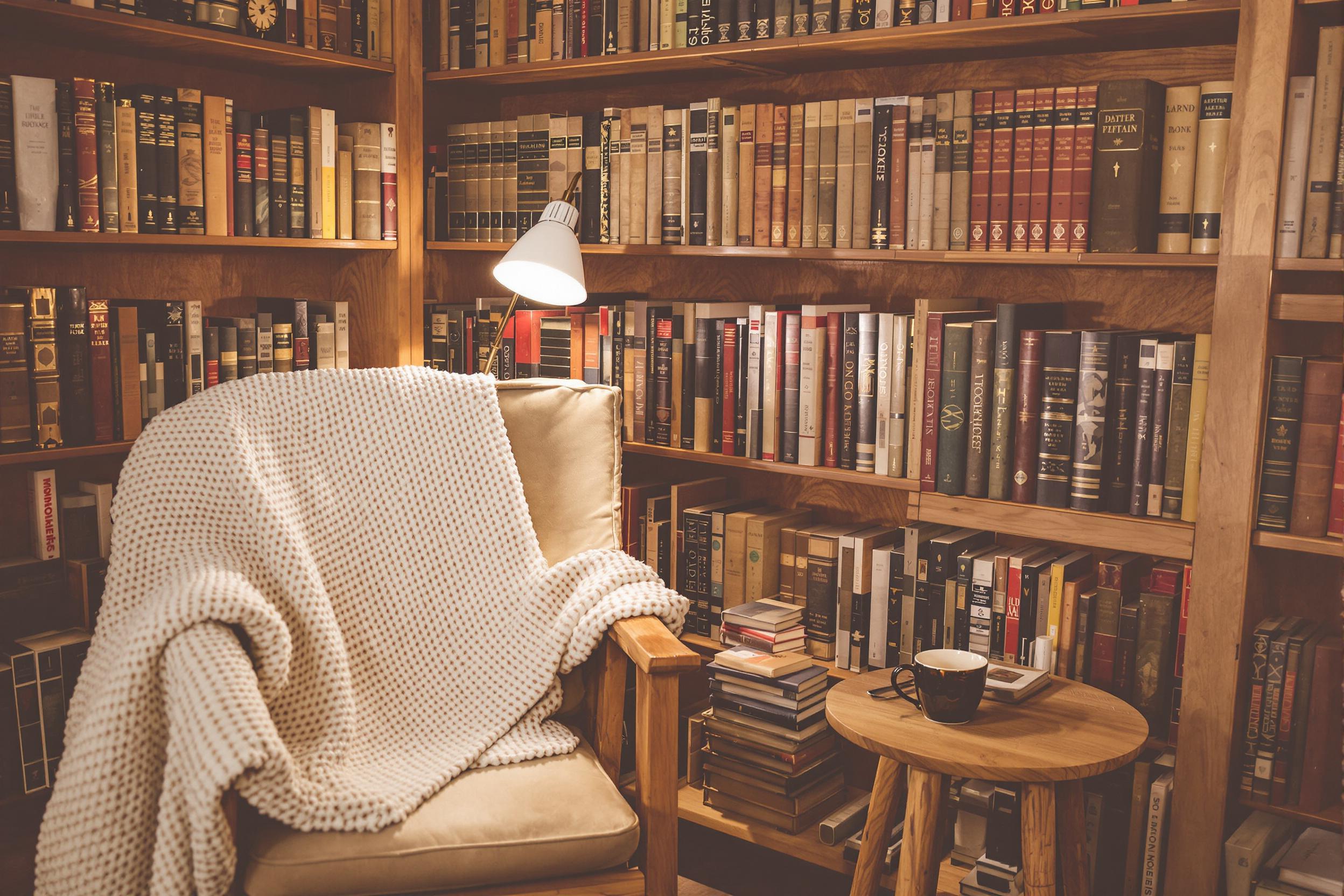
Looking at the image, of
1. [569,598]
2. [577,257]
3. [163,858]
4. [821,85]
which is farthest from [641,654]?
[821,85]

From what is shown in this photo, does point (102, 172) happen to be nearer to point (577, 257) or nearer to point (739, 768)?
point (577, 257)

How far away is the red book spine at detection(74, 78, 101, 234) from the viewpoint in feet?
6.61

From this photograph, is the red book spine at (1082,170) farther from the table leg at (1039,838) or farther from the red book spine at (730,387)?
the table leg at (1039,838)

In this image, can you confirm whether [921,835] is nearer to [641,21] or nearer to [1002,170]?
[1002,170]

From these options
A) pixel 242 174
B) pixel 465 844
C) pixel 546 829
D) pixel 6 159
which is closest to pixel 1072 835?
pixel 546 829

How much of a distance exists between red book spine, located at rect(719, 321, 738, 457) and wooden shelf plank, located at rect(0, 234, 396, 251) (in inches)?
32.3

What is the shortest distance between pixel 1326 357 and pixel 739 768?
120 cm

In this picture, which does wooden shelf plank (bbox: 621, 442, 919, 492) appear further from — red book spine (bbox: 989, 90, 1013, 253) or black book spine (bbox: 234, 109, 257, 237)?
black book spine (bbox: 234, 109, 257, 237)

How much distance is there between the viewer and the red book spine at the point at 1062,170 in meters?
1.79

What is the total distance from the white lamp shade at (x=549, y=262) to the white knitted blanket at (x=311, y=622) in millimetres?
218

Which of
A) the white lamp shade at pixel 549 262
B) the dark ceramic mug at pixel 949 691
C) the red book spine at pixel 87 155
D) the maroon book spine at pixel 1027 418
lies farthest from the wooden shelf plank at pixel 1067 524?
the red book spine at pixel 87 155

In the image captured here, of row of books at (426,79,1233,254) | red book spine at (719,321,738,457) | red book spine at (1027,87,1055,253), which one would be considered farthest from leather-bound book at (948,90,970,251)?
red book spine at (719,321,738,457)

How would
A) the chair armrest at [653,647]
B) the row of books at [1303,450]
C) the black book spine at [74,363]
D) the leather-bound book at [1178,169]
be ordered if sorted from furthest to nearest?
the black book spine at [74,363] → the leather-bound book at [1178,169] → the row of books at [1303,450] → the chair armrest at [653,647]

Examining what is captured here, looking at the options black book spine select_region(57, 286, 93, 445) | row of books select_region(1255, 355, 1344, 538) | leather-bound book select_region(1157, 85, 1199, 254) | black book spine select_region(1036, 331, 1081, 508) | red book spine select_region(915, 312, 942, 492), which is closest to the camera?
row of books select_region(1255, 355, 1344, 538)
